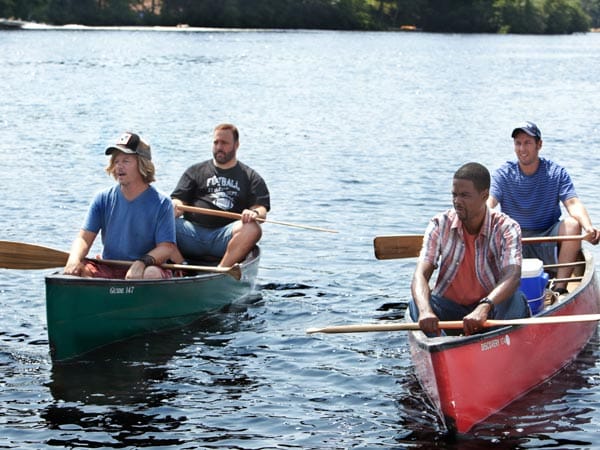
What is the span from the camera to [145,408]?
26.9ft

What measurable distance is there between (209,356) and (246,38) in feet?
239

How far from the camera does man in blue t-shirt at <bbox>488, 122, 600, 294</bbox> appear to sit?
398 inches

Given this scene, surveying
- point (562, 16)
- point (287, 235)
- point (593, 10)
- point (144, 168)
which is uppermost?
point (593, 10)

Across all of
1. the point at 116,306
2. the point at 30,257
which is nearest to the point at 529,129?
the point at 116,306

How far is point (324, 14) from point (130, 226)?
95.5 metres

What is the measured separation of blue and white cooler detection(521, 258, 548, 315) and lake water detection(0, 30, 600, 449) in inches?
24.2

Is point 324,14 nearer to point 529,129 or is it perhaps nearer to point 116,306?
point 529,129

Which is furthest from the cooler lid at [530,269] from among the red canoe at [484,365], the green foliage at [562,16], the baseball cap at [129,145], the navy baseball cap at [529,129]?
the green foliage at [562,16]

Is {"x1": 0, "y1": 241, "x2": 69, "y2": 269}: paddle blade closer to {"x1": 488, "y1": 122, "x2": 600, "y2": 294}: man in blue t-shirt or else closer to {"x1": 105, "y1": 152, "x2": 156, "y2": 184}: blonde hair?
{"x1": 105, "y1": 152, "x2": 156, "y2": 184}: blonde hair

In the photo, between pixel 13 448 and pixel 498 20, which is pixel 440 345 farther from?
pixel 498 20

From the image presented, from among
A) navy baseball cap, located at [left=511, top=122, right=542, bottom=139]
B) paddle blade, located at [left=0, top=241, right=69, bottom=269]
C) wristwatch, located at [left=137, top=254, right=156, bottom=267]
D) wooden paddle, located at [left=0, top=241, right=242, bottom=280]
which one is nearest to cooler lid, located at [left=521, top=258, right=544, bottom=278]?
navy baseball cap, located at [left=511, top=122, right=542, bottom=139]

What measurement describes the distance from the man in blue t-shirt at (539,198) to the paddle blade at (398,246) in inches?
28.4

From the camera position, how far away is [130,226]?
9328 mm

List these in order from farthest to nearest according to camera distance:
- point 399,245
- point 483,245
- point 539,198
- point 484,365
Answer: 1. point 539,198
2. point 399,245
3. point 483,245
4. point 484,365
